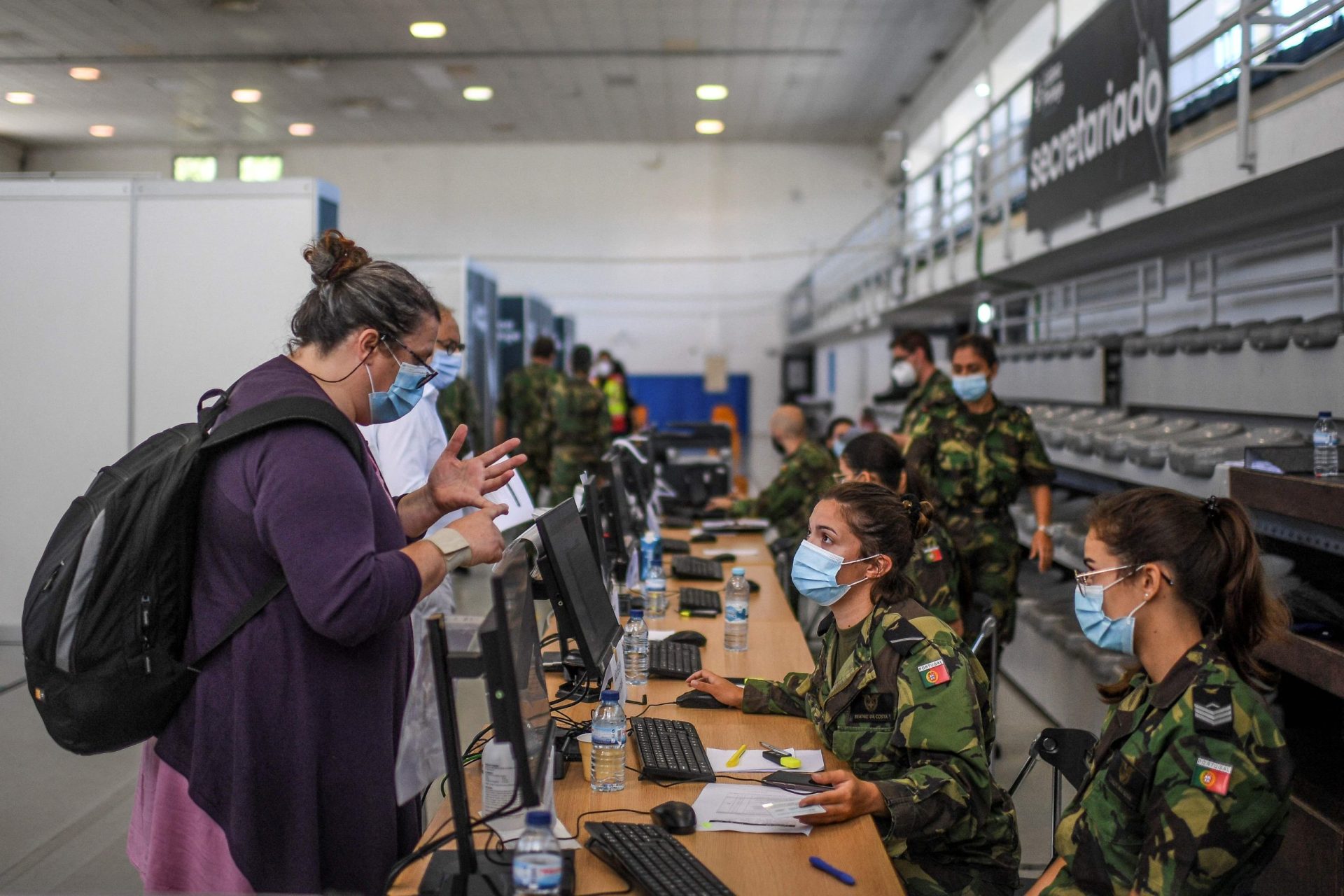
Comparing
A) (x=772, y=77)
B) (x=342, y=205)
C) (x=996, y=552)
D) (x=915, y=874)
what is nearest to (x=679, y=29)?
(x=772, y=77)

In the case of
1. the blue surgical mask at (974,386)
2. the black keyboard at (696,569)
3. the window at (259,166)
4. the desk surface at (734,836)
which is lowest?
the desk surface at (734,836)

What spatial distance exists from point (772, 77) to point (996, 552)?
974 cm

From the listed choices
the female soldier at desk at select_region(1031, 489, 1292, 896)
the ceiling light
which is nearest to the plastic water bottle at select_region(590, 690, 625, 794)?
the female soldier at desk at select_region(1031, 489, 1292, 896)

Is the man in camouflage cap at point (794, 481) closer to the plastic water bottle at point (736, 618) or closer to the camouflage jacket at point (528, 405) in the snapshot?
the plastic water bottle at point (736, 618)

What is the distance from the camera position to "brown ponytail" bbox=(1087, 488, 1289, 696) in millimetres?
1693

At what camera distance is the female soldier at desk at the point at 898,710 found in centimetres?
196

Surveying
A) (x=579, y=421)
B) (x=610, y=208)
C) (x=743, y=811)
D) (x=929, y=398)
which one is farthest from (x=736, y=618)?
(x=610, y=208)

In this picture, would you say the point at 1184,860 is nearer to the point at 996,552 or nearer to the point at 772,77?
the point at 996,552

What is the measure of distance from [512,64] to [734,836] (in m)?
11.8

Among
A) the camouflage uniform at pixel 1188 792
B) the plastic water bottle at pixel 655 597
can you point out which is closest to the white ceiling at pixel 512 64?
the plastic water bottle at pixel 655 597

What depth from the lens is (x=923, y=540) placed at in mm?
3734

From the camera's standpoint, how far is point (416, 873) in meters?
1.66

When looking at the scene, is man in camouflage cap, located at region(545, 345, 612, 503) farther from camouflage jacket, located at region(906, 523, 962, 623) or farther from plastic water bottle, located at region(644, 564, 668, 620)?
camouflage jacket, located at region(906, 523, 962, 623)

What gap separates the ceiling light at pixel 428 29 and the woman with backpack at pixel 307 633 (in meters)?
9.82
